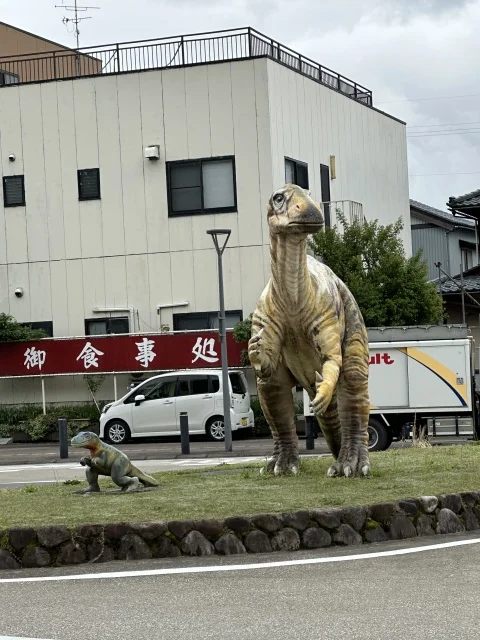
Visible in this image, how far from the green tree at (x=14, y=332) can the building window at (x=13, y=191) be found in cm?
356

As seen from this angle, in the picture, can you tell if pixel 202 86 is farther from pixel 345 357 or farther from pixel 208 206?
pixel 345 357

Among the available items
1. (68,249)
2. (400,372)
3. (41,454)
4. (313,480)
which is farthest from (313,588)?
(68,249)

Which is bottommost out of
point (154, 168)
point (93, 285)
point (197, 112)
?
point (93, 285)

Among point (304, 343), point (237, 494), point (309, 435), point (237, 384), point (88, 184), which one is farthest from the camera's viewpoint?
point (88, 184)

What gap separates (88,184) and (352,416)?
24.0 metres

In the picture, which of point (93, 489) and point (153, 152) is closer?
point (93, 489)

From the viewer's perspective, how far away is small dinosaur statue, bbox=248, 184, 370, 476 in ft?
44.9

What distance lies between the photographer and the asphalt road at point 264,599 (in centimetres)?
808

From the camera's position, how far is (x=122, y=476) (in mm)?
14328

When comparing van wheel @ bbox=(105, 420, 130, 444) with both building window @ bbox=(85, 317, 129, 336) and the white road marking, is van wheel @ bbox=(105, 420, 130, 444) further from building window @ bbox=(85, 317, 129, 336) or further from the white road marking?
the white road marking

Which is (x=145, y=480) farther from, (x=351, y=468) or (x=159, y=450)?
(x=159, y=450)

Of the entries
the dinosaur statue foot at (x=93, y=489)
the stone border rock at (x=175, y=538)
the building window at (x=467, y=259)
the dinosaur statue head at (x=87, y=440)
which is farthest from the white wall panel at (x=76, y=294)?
the stone border rock at (x=175, y=538)

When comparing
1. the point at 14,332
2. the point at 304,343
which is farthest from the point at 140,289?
the point at 304,343

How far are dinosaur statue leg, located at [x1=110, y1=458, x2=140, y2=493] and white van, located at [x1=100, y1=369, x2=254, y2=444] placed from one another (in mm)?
18059
